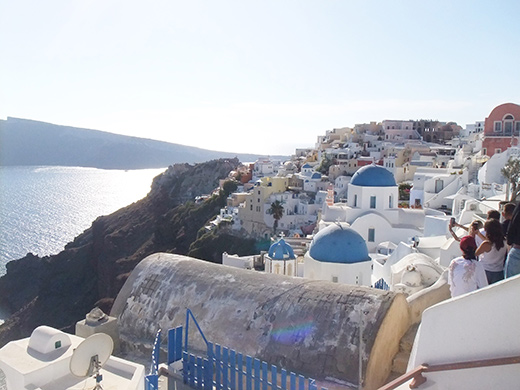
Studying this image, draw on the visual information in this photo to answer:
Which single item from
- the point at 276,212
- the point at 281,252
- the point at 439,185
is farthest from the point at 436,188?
the point at 281,252

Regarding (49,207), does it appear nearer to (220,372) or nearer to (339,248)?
(339,248)

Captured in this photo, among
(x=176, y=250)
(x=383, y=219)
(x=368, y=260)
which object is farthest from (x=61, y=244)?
(x=368, y=260)

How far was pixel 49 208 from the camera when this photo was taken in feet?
293

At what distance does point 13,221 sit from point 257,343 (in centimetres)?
7694

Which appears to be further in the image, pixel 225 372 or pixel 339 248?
pixel 339 248

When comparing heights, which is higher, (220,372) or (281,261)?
(220,372)

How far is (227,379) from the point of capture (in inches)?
215

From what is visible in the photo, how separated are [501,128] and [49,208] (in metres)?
79.5

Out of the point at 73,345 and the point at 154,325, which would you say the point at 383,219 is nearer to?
the point at 154,325

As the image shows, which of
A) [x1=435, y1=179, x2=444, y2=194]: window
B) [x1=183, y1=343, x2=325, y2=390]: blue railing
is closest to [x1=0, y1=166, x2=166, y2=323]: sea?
[x1=435, y1=179, x2=444, y2=194]: window

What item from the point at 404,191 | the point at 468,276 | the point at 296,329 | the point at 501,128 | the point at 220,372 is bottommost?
the point at 220,372

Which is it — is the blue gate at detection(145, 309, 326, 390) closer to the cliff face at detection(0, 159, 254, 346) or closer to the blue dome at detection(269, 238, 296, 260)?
the blue dome at detection(269, 238, 296, 260)

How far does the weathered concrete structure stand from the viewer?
235 inches

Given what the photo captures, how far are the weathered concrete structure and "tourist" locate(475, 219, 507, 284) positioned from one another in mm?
1370
